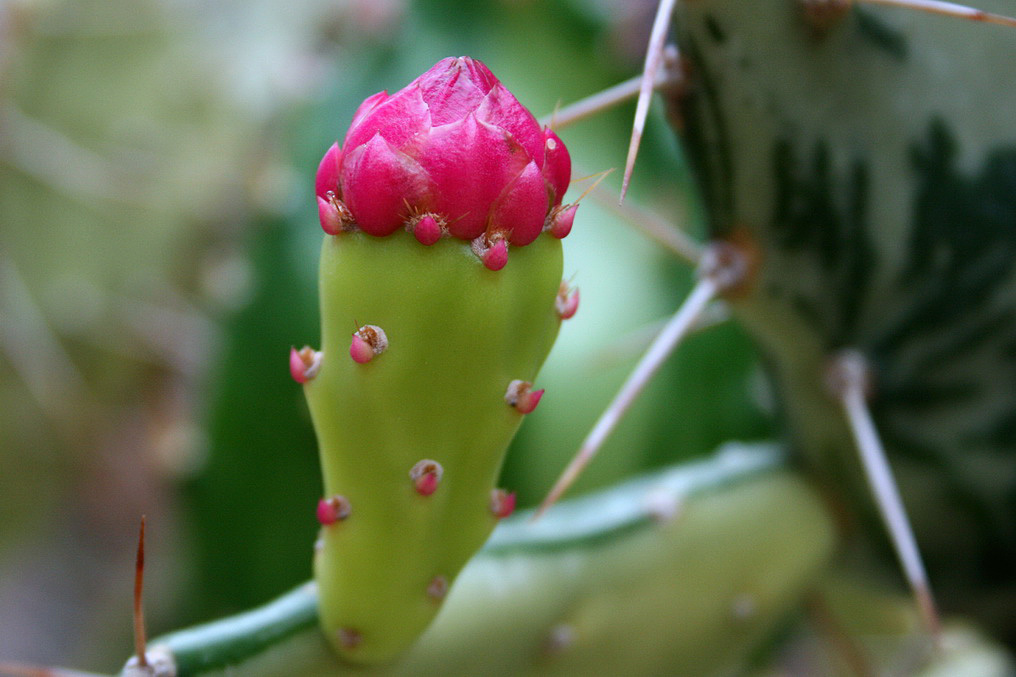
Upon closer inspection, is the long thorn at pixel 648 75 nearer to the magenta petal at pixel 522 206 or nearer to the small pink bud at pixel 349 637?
the magenta petal at pixel 522 206

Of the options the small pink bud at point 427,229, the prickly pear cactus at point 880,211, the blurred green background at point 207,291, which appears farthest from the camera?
the blurred green background at point 207,291

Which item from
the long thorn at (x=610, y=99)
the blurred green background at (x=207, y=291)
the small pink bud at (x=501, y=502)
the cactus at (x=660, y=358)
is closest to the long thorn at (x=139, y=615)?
the cactus at (x=660, y=358)

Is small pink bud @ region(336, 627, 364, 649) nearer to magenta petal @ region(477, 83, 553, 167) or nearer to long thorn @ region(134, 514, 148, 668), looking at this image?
long thorn @ region(134, 514, 148, 668)

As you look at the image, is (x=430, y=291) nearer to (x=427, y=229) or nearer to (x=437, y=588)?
(x=427, y=229)

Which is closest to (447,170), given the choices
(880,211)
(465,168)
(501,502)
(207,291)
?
(465,168)

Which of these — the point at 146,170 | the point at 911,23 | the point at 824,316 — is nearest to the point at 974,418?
the point at 824,316

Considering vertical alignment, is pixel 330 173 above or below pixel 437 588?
above
